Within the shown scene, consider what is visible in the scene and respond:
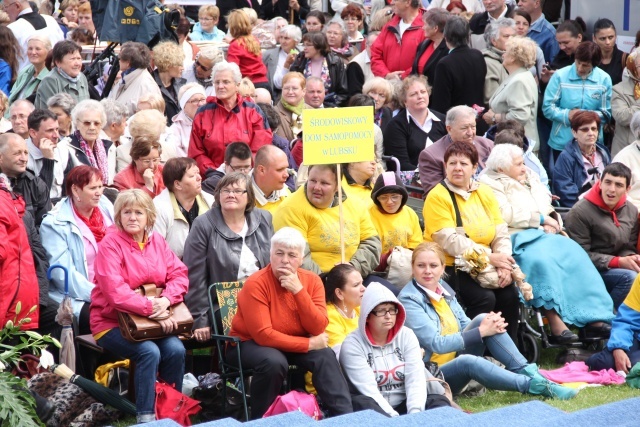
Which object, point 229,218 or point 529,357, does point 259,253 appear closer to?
point 229,218

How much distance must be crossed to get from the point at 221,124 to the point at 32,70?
2.85 metres

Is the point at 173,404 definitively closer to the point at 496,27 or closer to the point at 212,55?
the point at 212,55

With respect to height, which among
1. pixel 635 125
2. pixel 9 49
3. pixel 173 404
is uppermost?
pixel 9 49

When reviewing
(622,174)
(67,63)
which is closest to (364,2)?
(67,63)

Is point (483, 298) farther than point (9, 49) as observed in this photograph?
No

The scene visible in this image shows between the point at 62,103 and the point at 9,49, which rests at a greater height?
the point at 9,49

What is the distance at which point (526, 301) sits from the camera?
30.6 ft

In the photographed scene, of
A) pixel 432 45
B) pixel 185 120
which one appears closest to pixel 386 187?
A: pixel 185 120

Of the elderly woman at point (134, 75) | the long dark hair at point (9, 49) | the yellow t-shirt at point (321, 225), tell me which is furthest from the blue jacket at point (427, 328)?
the long dark hair at point (9, 49)

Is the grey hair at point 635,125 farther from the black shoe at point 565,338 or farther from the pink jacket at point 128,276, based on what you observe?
the pink jacket at point 128,276

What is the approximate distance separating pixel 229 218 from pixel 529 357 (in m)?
2.66

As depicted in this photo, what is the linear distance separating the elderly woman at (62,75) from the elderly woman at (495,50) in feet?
13.8

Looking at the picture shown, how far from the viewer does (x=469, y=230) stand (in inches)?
360

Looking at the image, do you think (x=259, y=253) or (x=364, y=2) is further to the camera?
(x=364, y=2)
